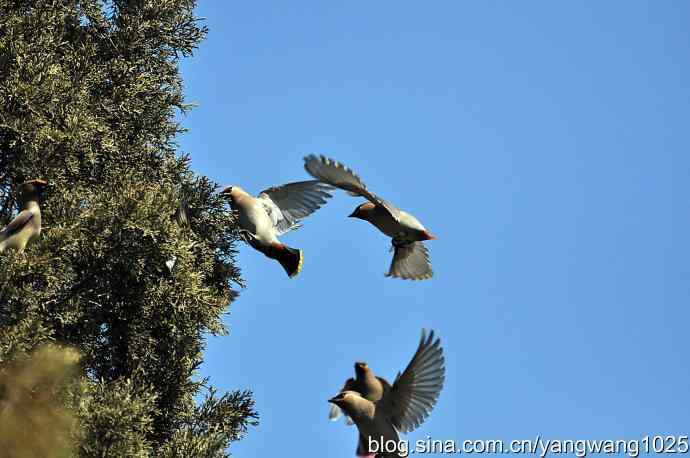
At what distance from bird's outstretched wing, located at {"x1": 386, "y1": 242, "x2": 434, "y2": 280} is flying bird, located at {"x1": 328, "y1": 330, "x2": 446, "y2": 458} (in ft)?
7.16

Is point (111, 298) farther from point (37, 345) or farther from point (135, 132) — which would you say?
point (135, 132)

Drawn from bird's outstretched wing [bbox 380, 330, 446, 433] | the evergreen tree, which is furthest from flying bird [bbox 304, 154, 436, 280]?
bird's outstretched wing [bbox 380, 330, 446, 433]

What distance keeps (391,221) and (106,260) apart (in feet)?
6.85

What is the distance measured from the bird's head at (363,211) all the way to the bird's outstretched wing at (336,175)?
55cm

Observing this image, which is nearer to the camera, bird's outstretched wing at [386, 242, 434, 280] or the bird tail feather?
the bird tail feather

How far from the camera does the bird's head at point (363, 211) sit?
741 cm

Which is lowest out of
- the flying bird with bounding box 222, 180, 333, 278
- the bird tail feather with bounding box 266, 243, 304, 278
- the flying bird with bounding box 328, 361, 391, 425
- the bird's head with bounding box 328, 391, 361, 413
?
the bird's head with bounding box 328, 391, 361, 413

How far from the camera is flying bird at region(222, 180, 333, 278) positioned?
7.26 m

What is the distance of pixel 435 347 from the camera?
5.80 m

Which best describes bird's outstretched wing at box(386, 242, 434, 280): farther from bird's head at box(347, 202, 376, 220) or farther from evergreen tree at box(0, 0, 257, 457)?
evergreen tree at box(0, 0, 257, 457)

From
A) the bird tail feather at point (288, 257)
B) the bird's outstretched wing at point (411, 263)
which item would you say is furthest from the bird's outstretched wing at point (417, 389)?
the bird's outstretched wing at point (411, 263)

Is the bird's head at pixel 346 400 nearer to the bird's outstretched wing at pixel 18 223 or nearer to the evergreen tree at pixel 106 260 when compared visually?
the evergreen tree at pixel 106 260

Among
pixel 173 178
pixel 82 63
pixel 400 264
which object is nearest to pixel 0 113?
pixel 82 63

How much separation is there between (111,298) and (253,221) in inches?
44.5
